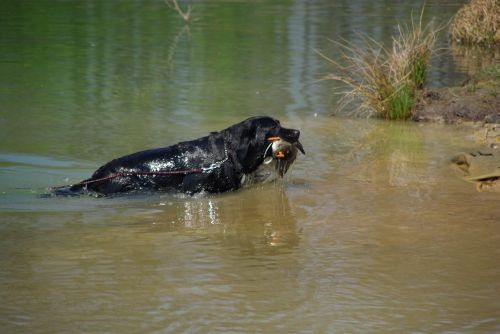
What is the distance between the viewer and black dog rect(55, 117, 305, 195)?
9133 millimetres

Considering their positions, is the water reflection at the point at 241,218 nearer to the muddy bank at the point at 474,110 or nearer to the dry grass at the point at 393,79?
the muddy bank at the point at 474,110

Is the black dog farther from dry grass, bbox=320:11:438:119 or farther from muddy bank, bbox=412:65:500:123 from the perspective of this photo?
muddy bank, bbox=412:65:500:123

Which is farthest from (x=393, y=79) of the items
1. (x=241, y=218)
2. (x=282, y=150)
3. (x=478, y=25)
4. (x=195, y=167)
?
(x=478, y=25)

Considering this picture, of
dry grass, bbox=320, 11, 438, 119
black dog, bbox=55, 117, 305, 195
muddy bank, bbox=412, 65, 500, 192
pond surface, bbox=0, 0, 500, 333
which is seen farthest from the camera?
dry grass, bbox=320, 11, 438, 119

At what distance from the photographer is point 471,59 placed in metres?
19.0

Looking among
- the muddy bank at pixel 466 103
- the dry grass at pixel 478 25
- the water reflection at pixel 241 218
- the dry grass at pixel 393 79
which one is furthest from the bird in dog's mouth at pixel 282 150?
the dry grass at pixel 478 25

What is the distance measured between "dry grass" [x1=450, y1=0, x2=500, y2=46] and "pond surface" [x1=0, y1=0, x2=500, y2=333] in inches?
127

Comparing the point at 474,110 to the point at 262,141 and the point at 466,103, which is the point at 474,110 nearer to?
the point at 466,103

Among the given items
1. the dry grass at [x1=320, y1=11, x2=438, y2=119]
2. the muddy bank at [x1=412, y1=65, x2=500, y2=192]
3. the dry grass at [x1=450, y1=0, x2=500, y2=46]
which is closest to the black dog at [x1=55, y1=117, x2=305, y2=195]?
the muddy bank at [x1=412, y1=65, x2=500, y2=192]

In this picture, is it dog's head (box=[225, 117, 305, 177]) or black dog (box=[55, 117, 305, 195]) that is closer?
dog's head (box=[225, 117, 305, 177])

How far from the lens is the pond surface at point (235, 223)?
619cm

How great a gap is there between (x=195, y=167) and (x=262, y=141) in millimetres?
686

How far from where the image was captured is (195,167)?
30.2ft

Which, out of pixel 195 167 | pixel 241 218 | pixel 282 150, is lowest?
pixel 241 218
